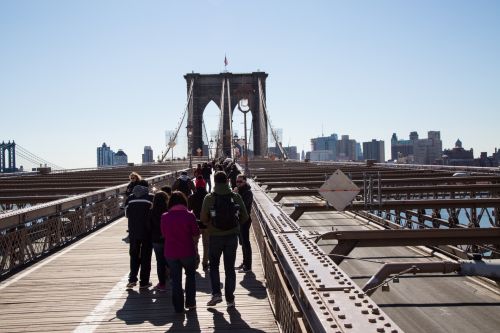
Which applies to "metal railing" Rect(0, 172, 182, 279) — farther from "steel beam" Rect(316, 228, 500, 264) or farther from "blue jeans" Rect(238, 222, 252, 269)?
"steel beam" Rect(316, 228, 500, 264)

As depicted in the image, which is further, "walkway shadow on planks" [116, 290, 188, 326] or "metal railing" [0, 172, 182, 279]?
"metal railing" [0, 172, 182, 279]

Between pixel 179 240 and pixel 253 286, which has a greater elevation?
pixel 179 240

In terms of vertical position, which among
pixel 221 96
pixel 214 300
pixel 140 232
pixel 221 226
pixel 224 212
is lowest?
pixel 214 300

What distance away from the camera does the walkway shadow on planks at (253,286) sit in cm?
851

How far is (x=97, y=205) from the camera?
18.8m

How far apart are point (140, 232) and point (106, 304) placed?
132 cm

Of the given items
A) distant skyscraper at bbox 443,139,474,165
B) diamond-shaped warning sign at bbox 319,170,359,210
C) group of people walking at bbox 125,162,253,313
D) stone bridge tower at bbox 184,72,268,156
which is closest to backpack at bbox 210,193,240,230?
group of people walking at bbox 125,162,253,313

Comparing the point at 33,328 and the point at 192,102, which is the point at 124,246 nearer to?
the point at 33,328

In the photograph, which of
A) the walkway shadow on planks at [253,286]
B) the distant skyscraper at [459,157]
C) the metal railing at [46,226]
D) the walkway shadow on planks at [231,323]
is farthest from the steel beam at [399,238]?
the distant skyscraper at [459,157]

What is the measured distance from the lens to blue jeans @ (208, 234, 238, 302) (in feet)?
25.4

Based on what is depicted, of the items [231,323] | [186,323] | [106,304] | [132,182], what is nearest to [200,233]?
[186,323]

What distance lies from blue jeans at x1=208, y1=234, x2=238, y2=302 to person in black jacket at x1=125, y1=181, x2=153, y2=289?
5.09 feet

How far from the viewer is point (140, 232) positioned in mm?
9016

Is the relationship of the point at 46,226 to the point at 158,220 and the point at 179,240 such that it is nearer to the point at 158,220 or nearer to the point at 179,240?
the point at 158,220
